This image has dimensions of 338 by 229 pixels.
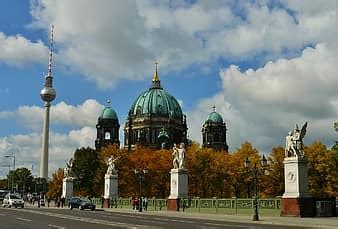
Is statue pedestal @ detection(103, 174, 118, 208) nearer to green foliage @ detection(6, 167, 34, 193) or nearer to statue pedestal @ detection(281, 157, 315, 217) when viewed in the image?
statue pedestal @ detection(281, 157, 315, 217)

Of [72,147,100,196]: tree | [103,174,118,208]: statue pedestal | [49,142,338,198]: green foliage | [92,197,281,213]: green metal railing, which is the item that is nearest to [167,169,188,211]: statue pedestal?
[92,197,281,213]: green metal railing

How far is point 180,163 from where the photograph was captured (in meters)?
55.3

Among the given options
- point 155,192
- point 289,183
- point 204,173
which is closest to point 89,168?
point 155,192

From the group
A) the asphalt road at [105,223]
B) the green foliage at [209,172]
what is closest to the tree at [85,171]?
the green foliage at [209,172]

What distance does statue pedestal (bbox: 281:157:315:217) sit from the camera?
3888 centimetres

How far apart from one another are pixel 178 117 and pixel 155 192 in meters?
63.2

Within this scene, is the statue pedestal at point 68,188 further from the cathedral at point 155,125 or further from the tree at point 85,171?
the cathedral at point 155,125

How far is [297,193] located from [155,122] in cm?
11327

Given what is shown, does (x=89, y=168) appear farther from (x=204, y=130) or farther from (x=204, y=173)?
(x=204, y=130)

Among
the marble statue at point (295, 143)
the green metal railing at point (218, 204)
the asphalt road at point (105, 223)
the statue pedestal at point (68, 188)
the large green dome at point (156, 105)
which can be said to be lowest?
the asphalt road at point (105, 223)

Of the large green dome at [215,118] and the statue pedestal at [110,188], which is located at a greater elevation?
the large green dome at [215,118]

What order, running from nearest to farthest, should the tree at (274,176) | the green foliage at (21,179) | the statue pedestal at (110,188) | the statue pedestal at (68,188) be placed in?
1. the statue pedestal at (110,188)
2. the tree at (274,176)
3. the statue pedestal at (68,188)
4. the green foliage at (21,179)

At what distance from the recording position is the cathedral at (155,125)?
15038cm

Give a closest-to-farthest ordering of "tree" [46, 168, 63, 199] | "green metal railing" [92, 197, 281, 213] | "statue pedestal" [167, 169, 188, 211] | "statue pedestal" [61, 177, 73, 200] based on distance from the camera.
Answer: "green metal railing" [92, 197, 281, 213]
"statue pedestal" [167, 169, 188, 211]
"statue pedestal" [61, 177, 73, 200]
"tree" [46, 168, 63, 199]
